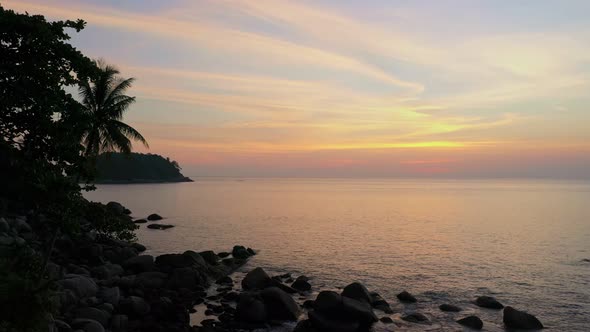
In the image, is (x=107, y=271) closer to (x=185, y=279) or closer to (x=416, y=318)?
(x=185, y=279)

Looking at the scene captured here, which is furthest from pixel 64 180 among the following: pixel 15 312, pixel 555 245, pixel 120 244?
pixel 555 245

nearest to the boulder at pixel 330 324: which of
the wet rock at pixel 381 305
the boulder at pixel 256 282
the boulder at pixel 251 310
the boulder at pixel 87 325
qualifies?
the boulder at pixel 251 310

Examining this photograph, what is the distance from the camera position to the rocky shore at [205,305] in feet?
56.1

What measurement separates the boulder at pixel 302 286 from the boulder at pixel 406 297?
5418 mm

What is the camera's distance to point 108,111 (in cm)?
2861

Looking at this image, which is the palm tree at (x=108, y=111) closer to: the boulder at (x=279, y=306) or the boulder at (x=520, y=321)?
the boulder at (x=279, y=306)

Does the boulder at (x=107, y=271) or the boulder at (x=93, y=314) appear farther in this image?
the boulder at (x=107, y=271)

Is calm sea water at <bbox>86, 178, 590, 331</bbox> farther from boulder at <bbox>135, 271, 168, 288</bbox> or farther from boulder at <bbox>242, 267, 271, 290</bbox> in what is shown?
boulder at <bbox>135, 271, 168, 288</bbox>

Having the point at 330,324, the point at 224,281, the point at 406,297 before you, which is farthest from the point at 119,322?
the point at 406,297

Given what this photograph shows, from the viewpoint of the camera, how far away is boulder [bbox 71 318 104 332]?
15.1m

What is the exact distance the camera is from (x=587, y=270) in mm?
31281

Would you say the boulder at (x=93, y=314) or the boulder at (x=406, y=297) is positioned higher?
the boulder at (x=93, y=314)

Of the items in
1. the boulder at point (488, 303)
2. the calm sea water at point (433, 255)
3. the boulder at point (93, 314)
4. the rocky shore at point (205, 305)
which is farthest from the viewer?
the calm sea water at point (433, 255)

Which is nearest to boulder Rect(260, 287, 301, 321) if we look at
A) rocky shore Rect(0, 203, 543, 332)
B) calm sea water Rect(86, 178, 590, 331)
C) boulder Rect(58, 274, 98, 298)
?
rocky shore Rect(0, 203, 543, 332)
